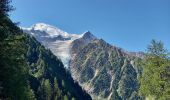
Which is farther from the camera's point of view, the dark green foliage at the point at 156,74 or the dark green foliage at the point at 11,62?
the dark green foliage at the point at 156,74

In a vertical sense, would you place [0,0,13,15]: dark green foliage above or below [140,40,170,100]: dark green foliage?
above

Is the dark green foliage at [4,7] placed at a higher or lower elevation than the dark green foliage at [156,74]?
higher

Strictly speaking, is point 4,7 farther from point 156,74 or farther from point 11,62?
point 156,74

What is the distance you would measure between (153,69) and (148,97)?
10.2 feet

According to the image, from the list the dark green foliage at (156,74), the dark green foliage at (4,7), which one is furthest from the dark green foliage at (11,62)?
the dark green foliage at (156,74)

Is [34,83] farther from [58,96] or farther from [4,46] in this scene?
[4,46]

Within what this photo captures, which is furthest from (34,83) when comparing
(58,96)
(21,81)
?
(21,81)

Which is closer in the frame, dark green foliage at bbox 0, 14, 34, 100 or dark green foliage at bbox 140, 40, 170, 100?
dark green foliage at bbox 0, 14, 34, 100

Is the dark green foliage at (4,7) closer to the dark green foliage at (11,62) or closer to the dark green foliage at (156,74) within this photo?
the dark green foliage at (11,62)

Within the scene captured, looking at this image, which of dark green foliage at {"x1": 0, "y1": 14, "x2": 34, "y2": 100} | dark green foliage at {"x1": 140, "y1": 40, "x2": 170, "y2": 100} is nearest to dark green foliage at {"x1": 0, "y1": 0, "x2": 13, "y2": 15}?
dark green foliage at {"x1": 0, "y1": 14, "x2": 34, "y2": 100}

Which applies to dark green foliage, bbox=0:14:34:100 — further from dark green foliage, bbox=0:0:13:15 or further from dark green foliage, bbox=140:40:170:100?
dark green foliage, bbox=140:40:170:100

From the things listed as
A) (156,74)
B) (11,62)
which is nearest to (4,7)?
(11,62)

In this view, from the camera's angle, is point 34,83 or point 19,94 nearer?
point 19,94

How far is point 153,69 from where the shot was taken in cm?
3931
